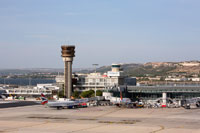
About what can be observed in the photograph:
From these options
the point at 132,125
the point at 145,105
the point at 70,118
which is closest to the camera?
the point at 132,125

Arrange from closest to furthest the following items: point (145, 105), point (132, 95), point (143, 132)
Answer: point (143, 132) < point (145, 105) < point (132, 95)

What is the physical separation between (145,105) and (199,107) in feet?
64.4

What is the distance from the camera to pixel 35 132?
83.1 m

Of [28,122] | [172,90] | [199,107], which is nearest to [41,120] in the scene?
[28,122]

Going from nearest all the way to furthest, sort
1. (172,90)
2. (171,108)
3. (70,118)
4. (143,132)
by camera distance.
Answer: (143,132), (70,118), (171,108), (172,90)

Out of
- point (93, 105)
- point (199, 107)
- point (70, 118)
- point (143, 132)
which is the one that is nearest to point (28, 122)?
point (70, 118)

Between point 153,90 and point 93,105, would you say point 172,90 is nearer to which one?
point 153,90

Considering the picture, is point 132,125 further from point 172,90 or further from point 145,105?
point 172,90

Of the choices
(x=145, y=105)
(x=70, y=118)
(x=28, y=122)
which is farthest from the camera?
(x=145, y=105)

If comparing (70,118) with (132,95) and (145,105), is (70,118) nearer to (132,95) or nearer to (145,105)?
(145,105)

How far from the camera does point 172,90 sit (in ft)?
604

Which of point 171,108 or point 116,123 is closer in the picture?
point 116,123

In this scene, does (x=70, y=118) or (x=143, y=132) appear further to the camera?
(x=70, y=118)

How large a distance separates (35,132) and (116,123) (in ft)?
71.5
